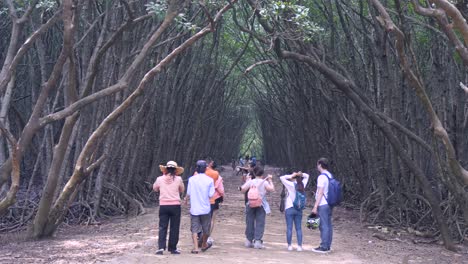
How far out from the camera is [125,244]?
1082cm

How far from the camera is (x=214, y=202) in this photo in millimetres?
11070

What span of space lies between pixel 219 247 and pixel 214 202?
A: 0.75 meters

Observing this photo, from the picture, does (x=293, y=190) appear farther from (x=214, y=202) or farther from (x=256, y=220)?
(x=214, y=202)

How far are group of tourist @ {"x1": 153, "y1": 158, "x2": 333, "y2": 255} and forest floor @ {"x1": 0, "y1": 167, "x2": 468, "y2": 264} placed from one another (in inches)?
10.1

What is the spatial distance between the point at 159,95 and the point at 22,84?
4153mm

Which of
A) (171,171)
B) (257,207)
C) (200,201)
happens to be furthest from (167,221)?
(257,207)

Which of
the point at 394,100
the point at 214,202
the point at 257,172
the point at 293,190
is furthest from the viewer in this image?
the point at 394,100

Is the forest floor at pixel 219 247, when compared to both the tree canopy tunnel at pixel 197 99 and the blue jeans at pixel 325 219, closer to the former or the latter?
the blue jeans at pixel 325 219

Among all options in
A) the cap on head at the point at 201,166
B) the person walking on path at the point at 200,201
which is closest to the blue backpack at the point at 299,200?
the person walking on path at the point at 200,201

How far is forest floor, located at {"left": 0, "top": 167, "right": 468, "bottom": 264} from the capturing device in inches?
372

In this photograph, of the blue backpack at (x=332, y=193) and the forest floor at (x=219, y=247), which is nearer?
the forest floor at (x=219, y=247)

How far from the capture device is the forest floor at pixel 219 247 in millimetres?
9453

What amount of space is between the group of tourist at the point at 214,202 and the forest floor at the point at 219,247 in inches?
10.1

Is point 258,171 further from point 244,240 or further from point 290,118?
point 290,118
